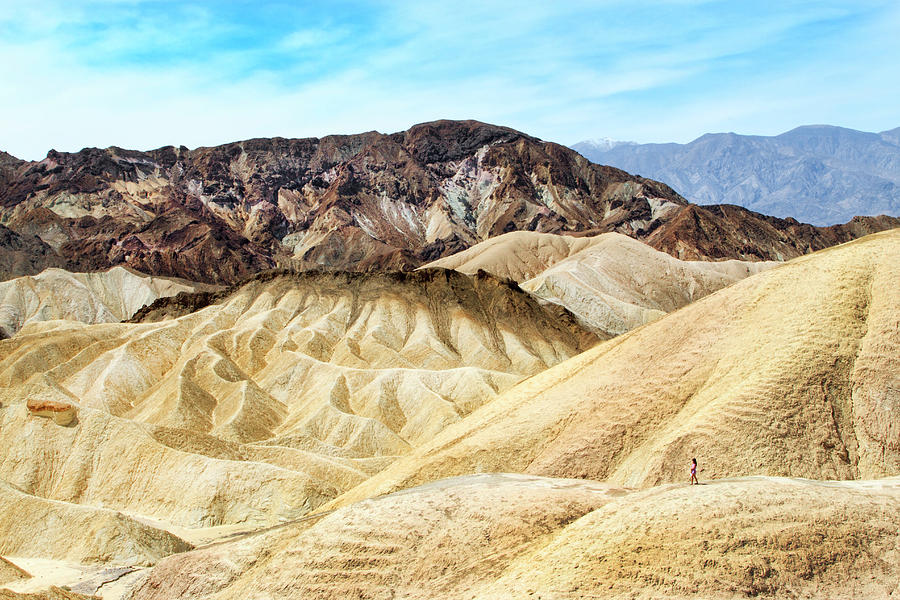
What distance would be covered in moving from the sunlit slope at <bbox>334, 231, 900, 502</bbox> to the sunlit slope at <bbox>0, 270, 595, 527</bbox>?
582 inches

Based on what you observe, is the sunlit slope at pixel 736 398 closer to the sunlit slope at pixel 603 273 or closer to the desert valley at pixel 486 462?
the desert valley at pixel 486 462

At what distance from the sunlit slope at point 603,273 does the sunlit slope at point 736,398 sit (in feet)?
232

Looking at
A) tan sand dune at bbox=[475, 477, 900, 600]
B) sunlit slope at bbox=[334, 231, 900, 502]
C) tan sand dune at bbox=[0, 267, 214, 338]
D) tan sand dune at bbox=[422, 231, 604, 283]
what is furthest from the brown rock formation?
tan sand dune at bbox=[422, 231, 604, 283]

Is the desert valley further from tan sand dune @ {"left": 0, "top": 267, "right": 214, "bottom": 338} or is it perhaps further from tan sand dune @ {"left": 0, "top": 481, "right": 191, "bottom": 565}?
tan sand dune @ {"left": 0, "top": 267, "right": 214, "bottom": 338}

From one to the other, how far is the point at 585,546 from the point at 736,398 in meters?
11.8

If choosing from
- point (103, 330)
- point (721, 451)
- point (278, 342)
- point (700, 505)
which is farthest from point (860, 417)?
point (103, 330)

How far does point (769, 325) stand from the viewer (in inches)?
1303

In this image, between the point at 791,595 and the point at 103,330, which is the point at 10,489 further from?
the point at 103,330

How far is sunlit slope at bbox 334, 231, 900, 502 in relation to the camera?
28.3 meters

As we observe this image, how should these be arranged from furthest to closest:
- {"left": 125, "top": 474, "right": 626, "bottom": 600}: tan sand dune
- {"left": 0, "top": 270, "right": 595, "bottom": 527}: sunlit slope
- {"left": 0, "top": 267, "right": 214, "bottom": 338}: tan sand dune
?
1. {"left": 0, "top": 267, "right": 214, "bottom": 338}: tan sand dune
2. {"left": 0, "top": 270, "right": 595, "bottom": 527}: sunlit slope
3. {"left": 125, "top": 474, "right": 626, "bottom": 600}: tan sand dune

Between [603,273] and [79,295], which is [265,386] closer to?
[603,273]

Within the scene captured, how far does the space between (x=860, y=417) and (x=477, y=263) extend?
12220 centimetres

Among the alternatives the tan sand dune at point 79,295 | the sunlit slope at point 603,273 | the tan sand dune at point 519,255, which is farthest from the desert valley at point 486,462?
the tan sand dune at point 519,255

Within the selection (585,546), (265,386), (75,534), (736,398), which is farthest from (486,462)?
(265,386)
